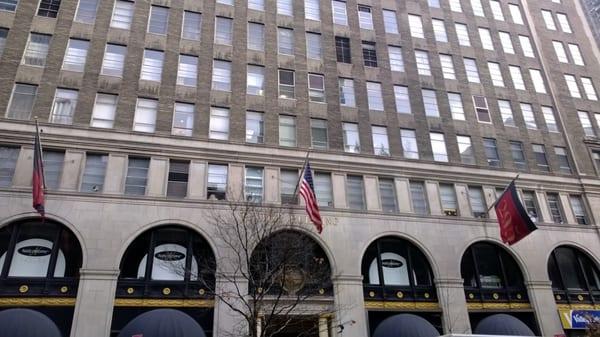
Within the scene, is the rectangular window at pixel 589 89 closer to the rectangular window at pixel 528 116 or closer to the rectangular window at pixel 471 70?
the rectangular window at pixel 528 116

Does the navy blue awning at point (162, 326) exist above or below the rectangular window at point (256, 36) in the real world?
below

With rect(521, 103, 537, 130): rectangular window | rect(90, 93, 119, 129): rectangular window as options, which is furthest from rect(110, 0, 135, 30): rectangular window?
rect(521, 103, 537, 130): rectangular window

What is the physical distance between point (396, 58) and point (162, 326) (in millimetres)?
23547

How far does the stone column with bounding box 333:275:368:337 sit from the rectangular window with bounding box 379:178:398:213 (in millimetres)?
4866

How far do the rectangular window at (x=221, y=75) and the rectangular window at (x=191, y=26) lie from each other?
221 cm

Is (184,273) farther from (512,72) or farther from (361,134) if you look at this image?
(512,72)

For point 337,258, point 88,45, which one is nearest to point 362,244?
point 337,258

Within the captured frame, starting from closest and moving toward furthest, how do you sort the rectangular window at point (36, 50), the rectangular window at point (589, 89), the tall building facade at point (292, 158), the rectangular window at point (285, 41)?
the tall building facade at point (292, 158) < the rectangular window at point (36, 50) < the rectangular window at point (285, 41) < the rectangular window at point (589, 89)

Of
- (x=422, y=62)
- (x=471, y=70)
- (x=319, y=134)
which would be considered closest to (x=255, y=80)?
(x=319, y=134)

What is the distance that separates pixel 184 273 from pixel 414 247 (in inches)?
505

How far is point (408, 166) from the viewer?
27.4m

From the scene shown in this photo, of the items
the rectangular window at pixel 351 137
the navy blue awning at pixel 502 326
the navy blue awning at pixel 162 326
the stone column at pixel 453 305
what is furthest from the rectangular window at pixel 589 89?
the navy blue awning at pixel 162 326

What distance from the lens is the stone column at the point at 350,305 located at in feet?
72.3

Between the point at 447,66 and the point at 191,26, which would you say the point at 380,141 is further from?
the point at 191,26
